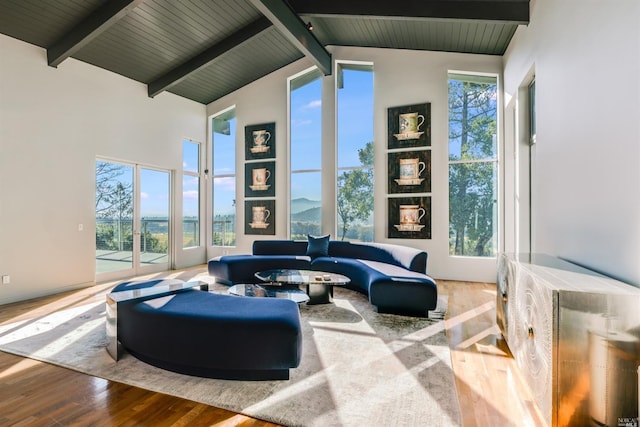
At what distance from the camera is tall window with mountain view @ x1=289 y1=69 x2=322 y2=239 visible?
6996mm

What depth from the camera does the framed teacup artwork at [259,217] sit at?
7.38 m

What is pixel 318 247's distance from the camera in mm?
5934

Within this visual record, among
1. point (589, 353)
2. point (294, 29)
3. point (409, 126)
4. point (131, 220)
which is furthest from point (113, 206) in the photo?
point (589, 353)

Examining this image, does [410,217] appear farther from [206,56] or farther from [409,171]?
[206,56]

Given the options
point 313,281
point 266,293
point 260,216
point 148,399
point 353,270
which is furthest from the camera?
point 260,216

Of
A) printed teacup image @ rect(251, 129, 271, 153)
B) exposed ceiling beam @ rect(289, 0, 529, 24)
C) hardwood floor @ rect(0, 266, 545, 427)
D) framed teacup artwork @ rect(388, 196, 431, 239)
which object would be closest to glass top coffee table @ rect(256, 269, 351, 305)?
hardwood floor @ rect(0, 266, 545, 427)

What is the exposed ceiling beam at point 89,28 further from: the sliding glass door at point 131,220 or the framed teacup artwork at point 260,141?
the framed teacup artwork at point 260,141

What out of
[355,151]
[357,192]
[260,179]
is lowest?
[357,192]

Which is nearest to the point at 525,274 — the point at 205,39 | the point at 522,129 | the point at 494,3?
the point at 522,129

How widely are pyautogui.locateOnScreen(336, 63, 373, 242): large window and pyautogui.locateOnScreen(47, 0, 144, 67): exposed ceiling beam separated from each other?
12.7ft

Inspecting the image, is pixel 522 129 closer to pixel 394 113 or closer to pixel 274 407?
pixel 394 113

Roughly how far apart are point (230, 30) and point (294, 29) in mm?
1231

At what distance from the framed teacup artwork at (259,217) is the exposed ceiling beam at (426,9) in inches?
151

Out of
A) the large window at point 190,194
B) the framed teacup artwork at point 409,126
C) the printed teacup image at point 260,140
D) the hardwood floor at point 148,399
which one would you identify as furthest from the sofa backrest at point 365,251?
the printed teacup image at point 260,140
